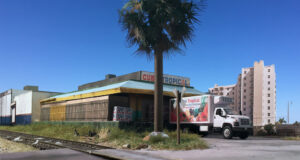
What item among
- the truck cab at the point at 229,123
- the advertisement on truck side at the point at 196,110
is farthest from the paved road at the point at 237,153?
the advertisement on truck side at the point at 196,110

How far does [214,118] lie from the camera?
71.1 ft

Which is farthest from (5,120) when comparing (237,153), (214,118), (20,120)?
(237,153)

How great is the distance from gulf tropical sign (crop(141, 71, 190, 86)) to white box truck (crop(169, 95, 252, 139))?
263 inches

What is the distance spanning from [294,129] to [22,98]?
124ft

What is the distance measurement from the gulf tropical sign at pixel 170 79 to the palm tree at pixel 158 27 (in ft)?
35.2

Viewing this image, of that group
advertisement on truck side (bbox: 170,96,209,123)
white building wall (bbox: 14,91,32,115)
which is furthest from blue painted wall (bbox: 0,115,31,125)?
advertisement on truck side (bbox: 170,96,209,123)

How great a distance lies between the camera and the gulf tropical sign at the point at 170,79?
29016 mm

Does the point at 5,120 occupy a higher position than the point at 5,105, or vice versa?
the point at 5,105

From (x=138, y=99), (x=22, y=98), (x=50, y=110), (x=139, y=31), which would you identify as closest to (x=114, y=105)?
(x=138, y=99)

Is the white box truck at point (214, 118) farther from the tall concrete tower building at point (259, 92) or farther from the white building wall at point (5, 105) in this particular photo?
the tall concrete tower building at point (259, 92)

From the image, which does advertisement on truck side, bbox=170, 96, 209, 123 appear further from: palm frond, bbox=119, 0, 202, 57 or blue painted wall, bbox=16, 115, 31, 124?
blue painted wall, bbox=16, 115, 31, 124

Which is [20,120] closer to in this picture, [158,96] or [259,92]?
[158,96]

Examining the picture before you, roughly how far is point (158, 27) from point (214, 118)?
873 cm

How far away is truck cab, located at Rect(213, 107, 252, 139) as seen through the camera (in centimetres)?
2037
